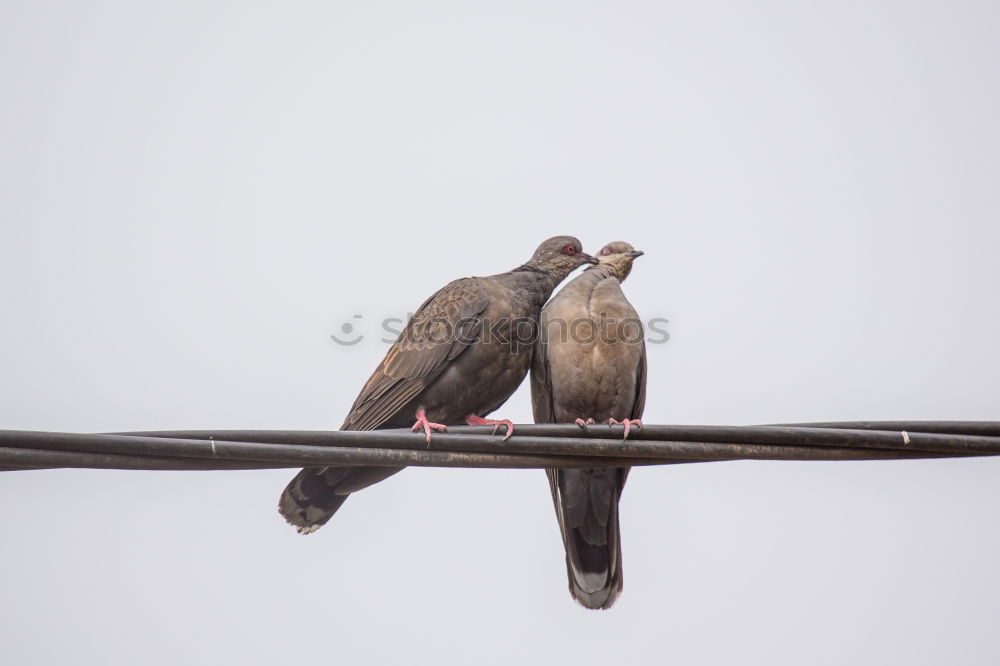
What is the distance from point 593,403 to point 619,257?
1.16 metres

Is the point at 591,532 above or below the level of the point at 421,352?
below

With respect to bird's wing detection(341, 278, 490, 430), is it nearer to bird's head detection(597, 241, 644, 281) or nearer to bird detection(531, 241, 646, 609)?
bird detection(531, 241, 646, 609)

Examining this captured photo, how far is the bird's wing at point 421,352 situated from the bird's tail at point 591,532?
2.89 ft

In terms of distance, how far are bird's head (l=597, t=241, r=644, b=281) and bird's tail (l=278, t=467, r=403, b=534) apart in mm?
2017

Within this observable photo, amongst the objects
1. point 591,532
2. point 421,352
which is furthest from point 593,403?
point 421,352

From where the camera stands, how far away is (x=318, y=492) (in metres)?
5.28

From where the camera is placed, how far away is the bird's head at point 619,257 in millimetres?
6309

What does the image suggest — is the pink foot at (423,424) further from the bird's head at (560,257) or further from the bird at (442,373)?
the bird's head at (560,257)

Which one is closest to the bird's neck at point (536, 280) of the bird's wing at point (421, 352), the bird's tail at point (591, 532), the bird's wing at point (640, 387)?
the bird's wing at point (421, 352)

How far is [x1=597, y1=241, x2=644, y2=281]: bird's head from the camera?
6.31 m

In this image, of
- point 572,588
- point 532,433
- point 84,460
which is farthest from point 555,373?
point 84,460

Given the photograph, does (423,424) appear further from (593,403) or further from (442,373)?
(593,403)

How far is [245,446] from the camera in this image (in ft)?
10.6

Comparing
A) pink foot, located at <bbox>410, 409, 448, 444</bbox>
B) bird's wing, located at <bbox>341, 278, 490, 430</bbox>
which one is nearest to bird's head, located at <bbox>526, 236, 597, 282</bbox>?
bird's wing, located at <bbox>341, 278, 490, 430</bbox>
